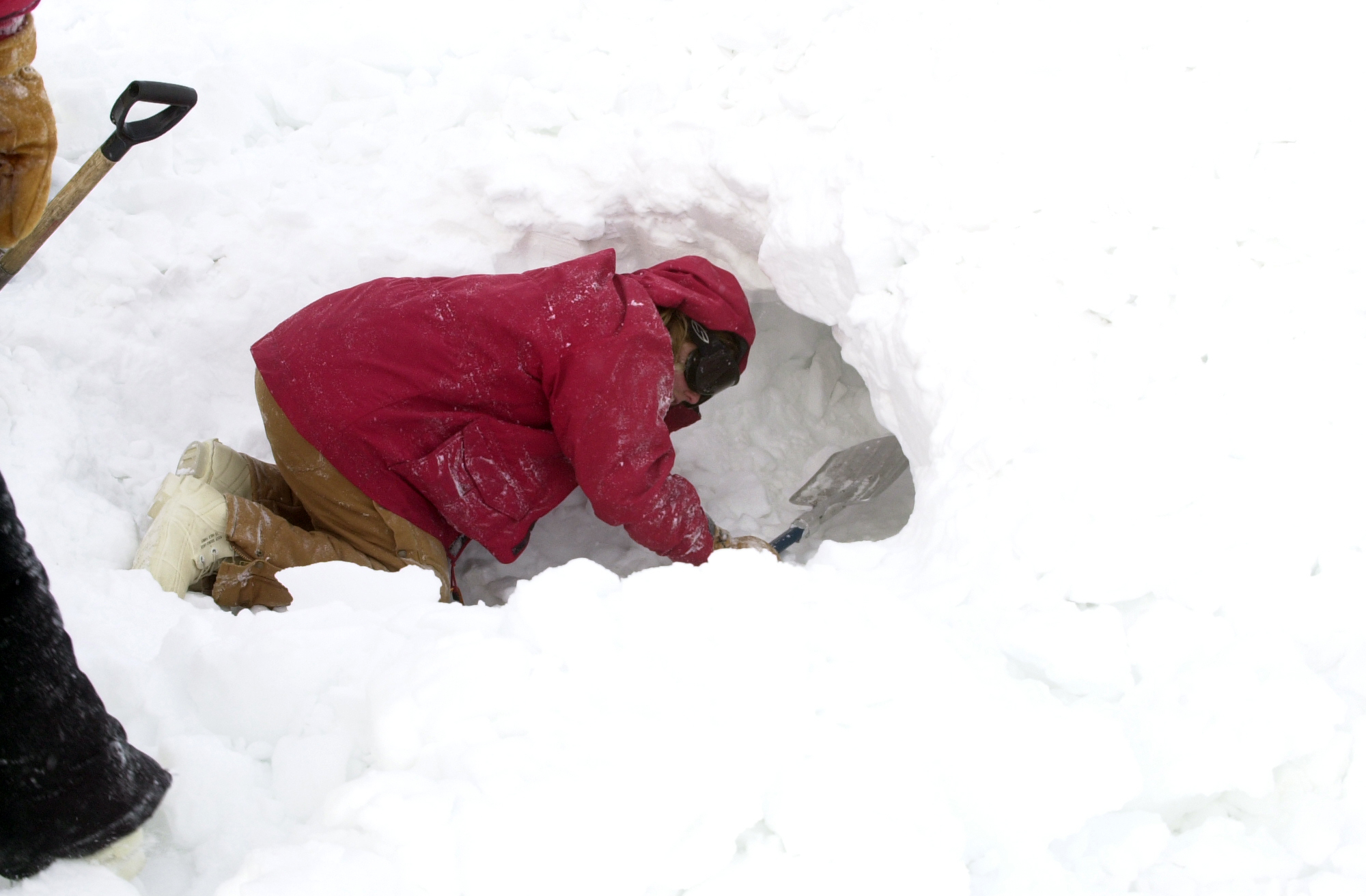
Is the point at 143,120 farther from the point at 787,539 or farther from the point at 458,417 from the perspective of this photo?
the point at 787,539

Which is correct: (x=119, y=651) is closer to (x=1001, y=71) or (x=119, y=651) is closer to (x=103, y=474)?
(x=103, y=474)

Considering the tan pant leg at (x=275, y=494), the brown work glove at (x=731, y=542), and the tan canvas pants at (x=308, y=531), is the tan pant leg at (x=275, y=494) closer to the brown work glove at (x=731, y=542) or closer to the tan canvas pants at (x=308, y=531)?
the tan canvas pants at (x=308, y=531)

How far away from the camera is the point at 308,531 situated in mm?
2016

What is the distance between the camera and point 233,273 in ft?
7.06

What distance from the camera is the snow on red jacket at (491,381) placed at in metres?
1.75

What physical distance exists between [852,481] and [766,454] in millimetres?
401

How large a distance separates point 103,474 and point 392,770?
54.8 inches

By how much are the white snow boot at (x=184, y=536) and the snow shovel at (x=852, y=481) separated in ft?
4.76

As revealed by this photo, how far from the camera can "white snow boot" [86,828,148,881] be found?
78cm

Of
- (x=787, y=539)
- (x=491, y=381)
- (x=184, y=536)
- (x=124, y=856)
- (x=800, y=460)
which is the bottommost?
(x=800, y=460)

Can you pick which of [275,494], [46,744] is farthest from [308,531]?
[46,744]

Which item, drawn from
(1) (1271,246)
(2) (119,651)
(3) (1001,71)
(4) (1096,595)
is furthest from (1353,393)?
(2) (119,651)

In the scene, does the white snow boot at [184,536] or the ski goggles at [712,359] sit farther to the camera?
the ski goggles at [712,359]

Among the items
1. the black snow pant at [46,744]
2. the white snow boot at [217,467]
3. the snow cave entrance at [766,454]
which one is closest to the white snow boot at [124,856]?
the black snow pant at [46,744]
